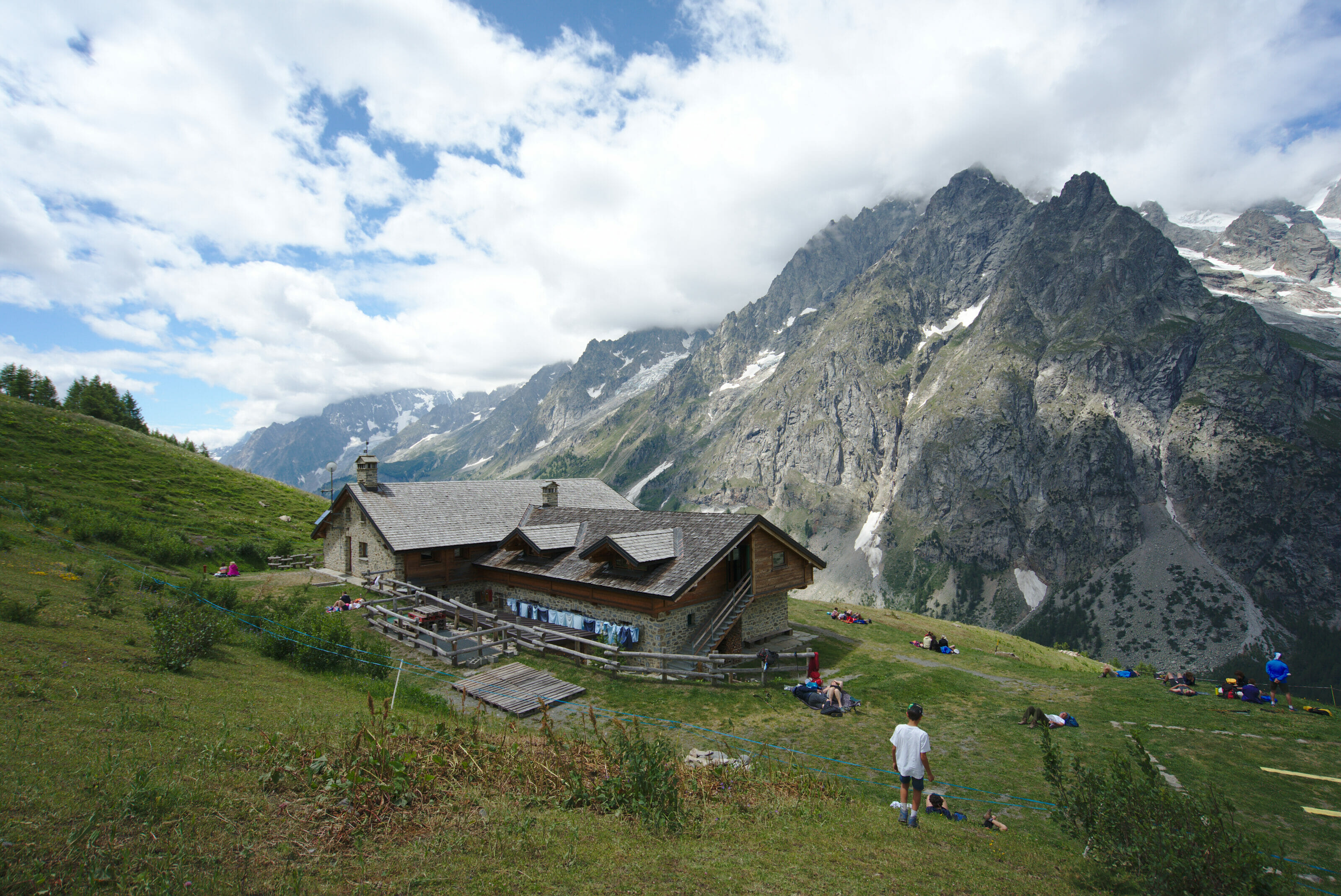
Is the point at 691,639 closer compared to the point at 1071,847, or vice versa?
the point at 1071,847

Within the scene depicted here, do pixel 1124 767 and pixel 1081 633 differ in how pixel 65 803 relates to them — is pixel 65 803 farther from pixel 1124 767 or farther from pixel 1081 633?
pixel 1081 633

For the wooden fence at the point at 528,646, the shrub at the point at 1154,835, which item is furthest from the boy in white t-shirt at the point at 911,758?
the wooden fence at the point at 528,646

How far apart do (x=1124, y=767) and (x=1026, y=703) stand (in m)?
14.6

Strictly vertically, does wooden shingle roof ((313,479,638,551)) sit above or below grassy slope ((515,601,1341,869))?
above

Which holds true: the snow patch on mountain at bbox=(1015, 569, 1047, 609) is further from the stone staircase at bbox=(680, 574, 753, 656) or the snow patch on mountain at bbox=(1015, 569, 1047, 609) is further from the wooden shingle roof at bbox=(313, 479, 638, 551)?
the stone staircase at bbox=(680, 574, 753, 656)

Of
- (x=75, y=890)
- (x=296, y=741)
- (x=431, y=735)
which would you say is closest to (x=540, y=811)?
(x=431, y=735)

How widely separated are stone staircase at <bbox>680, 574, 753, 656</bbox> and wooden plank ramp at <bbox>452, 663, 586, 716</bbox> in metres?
6.90

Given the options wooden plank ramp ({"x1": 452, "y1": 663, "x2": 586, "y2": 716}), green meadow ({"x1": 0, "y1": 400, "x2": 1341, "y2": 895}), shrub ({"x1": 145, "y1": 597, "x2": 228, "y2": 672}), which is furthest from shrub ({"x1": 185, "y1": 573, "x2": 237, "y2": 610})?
wooden plank ramp ({"x1": 452, "y1": 663, "x2": 586, "y2": 716})

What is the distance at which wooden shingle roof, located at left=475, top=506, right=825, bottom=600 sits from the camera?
87.3 feet

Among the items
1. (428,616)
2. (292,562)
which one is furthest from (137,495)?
(428,616)

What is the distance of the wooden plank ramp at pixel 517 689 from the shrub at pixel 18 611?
1096 cm

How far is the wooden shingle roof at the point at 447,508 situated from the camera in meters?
35.8

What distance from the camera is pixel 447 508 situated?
1567 inches

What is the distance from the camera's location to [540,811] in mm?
9641
